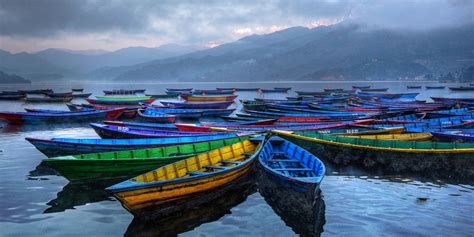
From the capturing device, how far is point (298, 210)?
11359mm

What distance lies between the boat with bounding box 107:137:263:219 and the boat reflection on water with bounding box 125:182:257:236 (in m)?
0.32

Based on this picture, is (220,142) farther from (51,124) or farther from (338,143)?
(51,124)

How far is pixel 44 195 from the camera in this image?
1388 cm

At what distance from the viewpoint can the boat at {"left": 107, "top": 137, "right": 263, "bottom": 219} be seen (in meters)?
9.44

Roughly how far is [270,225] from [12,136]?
25.9m

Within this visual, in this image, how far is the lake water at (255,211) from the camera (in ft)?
35.0

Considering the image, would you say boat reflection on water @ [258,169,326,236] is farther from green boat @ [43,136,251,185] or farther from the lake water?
green boat @ [43,136,251,185]

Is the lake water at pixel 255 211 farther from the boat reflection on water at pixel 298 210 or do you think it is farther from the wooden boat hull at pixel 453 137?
the wooden boat hull at pixel 453 137

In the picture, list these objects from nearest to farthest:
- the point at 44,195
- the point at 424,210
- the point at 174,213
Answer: the point at 174,213, the point at 424,210, the point at 44,195

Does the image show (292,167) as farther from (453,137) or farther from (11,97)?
(11,97)

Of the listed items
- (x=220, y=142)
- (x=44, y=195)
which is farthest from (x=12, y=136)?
(x=220, y=142)

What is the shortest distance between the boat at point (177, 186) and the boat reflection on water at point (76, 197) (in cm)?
341

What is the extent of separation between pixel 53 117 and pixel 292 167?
28.4m

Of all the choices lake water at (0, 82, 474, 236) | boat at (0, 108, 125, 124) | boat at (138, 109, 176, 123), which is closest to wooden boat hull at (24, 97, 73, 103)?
boat at (0, 108, 125, 124)
